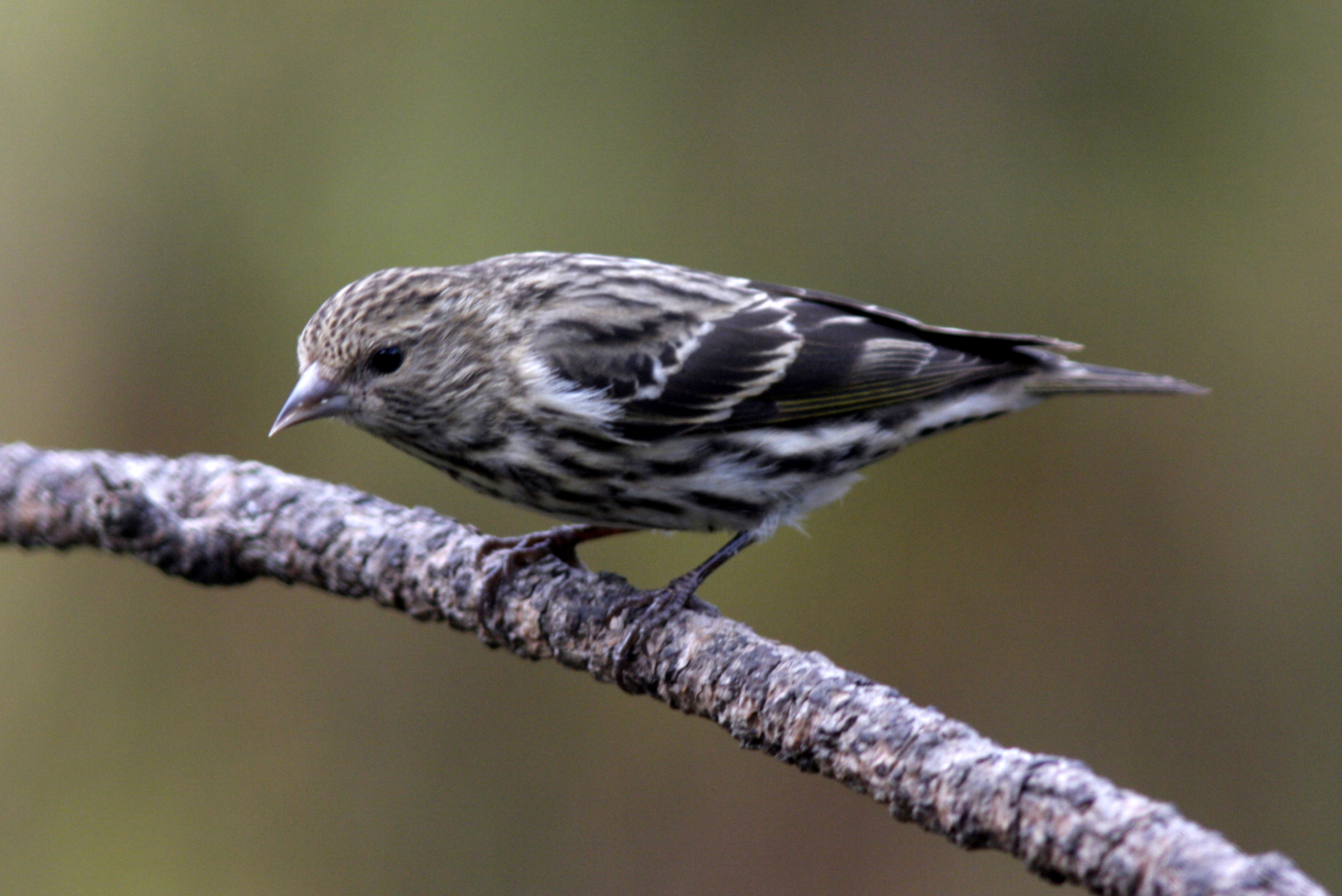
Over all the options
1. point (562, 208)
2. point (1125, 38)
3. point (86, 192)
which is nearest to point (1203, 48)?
point (1125, 38)

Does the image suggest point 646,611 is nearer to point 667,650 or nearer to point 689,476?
point 667,650

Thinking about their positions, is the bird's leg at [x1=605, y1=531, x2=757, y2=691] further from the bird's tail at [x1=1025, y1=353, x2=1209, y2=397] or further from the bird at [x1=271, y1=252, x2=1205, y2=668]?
the bird's tail at [x1=1025, y1=353, x2=1209, y2=397]

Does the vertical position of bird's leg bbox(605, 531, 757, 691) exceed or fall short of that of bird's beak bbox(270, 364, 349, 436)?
it falls short

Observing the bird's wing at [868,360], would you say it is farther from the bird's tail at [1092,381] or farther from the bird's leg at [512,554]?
the bird's leg at [512,554]

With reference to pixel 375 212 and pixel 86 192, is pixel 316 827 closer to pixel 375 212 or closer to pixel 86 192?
pixel 375 212

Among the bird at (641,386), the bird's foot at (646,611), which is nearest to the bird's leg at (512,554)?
the bird at (641,386)

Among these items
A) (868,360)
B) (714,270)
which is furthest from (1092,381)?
(714,270)

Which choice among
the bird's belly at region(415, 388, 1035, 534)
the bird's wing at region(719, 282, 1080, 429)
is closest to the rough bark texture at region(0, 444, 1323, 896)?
the bird's belly at region(415, 388, 1035, 534)
